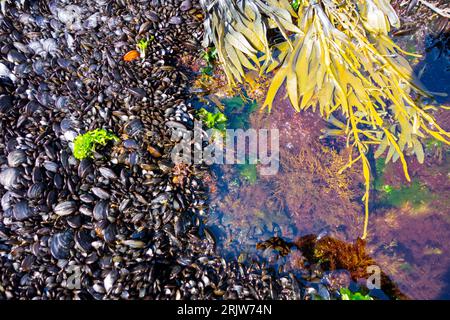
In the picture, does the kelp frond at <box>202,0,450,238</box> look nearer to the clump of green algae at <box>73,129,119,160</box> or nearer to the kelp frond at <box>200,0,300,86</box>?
the kelp frond at <box>200,0,300,86</box>

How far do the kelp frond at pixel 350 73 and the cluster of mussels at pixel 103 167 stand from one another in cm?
85

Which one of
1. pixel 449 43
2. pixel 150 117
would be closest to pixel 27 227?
pixel 150 117

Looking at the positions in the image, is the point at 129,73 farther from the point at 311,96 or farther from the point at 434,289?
the point at 434,289

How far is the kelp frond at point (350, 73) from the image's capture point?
2.93m

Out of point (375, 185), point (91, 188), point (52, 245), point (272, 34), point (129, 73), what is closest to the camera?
point (52, 245)

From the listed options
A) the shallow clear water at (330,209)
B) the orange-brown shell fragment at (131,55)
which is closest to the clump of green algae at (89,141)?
the orange-brown shell fragment at (131,55)

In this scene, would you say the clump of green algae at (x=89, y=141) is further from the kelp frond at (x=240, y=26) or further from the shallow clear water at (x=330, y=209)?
the kelp frond at (x=240, y=26)

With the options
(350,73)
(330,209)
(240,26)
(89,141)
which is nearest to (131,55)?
(89,141)

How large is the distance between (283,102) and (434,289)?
1978mm

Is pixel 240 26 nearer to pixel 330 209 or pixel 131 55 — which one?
pixel 131 55

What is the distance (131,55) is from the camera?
10.4ft

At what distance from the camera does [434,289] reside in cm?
250

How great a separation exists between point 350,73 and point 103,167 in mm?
2324

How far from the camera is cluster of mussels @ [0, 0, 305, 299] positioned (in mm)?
2426
